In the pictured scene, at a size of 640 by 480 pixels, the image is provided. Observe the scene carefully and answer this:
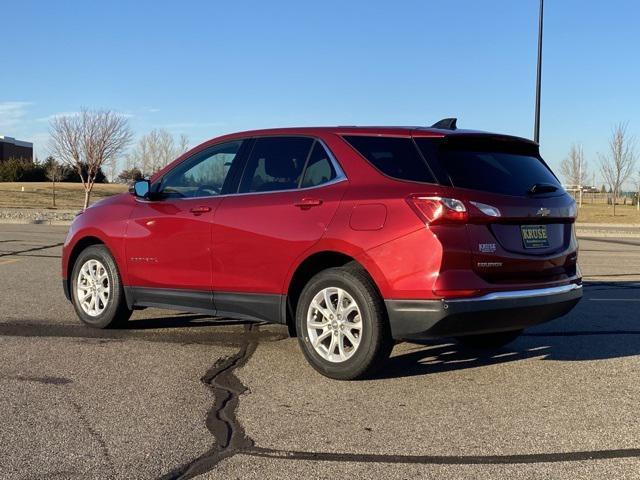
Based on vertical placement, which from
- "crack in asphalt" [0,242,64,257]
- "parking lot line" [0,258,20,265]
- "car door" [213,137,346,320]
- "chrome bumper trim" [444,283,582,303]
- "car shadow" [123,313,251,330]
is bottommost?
"car shadow" [123,313,251,330]

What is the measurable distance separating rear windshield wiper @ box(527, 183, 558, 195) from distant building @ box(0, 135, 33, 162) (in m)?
94.9

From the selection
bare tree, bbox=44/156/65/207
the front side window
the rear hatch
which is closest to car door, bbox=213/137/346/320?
the front side window

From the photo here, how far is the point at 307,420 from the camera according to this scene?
13.7ft

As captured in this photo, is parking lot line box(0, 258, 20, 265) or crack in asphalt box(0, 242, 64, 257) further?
crack in asphalt box(0, 242, 64, 257)

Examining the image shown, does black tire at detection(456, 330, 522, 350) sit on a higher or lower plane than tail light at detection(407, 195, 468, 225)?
lower

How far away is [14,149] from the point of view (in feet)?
313

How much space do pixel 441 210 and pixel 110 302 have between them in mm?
3580

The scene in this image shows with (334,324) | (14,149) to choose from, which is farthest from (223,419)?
(14,149)

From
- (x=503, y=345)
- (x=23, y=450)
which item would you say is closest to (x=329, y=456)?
(x=23, y=450)

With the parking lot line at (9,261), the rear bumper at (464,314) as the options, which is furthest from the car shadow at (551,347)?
the parking lot line at (9,261)

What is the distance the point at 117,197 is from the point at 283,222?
237cm

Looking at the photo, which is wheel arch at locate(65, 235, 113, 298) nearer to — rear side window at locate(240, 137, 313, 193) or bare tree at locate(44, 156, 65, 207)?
rear side window at locate(240, 137, 313, 193)

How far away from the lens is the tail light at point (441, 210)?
4.58 metres

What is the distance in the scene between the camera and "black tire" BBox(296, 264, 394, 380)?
481 centimetres
